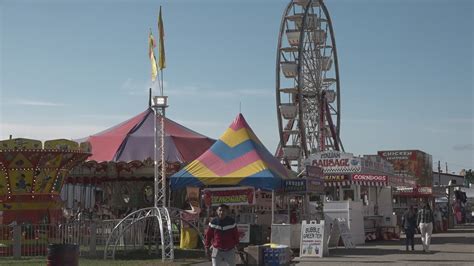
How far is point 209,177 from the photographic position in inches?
782

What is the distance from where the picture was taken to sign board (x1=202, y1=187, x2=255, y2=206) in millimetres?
19797

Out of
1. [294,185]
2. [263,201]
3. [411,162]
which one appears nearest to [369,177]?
[263,201]

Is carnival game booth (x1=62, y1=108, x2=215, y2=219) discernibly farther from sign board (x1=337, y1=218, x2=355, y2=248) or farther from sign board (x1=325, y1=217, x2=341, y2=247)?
Result: sign board (x1=337, y1=218, x2=355, y2=248)

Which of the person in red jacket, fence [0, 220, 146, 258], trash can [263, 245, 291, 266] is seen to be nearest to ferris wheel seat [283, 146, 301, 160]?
fence [0, 220, 146, 258]

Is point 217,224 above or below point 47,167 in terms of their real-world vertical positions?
below

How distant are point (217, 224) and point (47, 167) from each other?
10646 millimetres

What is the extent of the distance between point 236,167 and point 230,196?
2.74 ft

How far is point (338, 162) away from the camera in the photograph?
2673 centimetres

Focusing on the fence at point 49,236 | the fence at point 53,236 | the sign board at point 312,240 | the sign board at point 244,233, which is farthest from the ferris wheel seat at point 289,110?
the fence at point 49,236

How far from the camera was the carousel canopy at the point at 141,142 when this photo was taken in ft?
88.5

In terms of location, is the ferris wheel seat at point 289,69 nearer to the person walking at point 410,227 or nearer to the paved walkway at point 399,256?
the paved walkway at point 399,256

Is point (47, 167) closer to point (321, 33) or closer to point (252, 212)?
point (252, 212)

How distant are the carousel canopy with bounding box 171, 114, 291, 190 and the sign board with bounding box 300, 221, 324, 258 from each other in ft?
5.48

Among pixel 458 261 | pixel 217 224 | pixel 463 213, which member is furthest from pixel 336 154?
pixel 463 213
